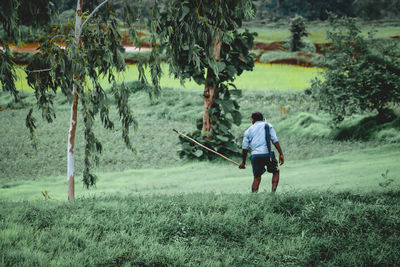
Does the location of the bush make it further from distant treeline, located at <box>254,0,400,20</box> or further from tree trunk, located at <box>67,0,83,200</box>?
distant treeline, located at <box>254,0,400,20</box>

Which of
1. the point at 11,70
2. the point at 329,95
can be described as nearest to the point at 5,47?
the point at 11,70

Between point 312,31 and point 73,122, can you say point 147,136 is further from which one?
point 312,31

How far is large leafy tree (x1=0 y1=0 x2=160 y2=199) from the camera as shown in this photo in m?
5.14

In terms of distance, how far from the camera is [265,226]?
5.45 m

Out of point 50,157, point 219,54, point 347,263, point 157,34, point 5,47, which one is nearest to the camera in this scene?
point 347,263

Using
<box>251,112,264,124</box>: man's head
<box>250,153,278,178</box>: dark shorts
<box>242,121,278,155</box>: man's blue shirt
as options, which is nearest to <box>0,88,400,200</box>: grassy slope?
<box>250,153,278,178</box>: dark shorts

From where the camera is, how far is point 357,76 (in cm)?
1480

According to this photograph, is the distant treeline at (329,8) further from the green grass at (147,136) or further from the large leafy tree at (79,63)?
the large leafy tree at (79,63)

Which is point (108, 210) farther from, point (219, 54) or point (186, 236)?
point (219, 54)

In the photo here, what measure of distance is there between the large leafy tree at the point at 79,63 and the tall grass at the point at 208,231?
5.31ft

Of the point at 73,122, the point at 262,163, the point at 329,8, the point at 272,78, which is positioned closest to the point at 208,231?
the point at 262,163

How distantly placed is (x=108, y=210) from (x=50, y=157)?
10.2 m

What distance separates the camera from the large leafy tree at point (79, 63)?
5145 mm

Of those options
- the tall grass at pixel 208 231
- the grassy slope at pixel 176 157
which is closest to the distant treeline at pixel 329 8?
the grassy slope at pixel 176 157
